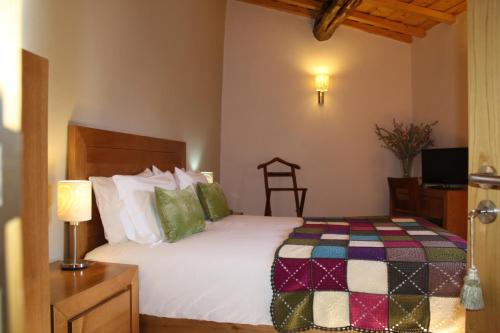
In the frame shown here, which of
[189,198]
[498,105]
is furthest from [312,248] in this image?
[498,105]

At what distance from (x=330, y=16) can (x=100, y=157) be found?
10.9 feet

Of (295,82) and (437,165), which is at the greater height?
(295,82)

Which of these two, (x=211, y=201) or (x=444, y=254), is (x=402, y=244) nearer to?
(x=444, y=254)

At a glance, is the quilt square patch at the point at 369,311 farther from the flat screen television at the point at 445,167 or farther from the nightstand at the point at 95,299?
the flat screen television at the point at 445,167

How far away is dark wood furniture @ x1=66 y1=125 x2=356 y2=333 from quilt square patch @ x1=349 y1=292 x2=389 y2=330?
201 mm

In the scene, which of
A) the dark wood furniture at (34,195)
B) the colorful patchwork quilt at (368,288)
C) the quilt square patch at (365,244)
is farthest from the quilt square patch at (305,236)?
the dark wood furniture at (34,195)

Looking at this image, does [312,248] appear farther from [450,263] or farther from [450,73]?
[450,73]

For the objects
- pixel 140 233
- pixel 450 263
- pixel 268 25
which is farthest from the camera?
pixel 268 25

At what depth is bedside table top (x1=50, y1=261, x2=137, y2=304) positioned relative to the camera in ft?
5.40

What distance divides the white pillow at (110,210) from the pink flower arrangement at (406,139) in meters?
4.01

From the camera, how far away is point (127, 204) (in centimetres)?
243

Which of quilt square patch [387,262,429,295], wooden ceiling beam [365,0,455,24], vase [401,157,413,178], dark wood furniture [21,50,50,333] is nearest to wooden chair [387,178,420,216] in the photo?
vase [401,157,413,178]

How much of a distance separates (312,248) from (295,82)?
3784 millimetres

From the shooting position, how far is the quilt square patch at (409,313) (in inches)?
74.2
